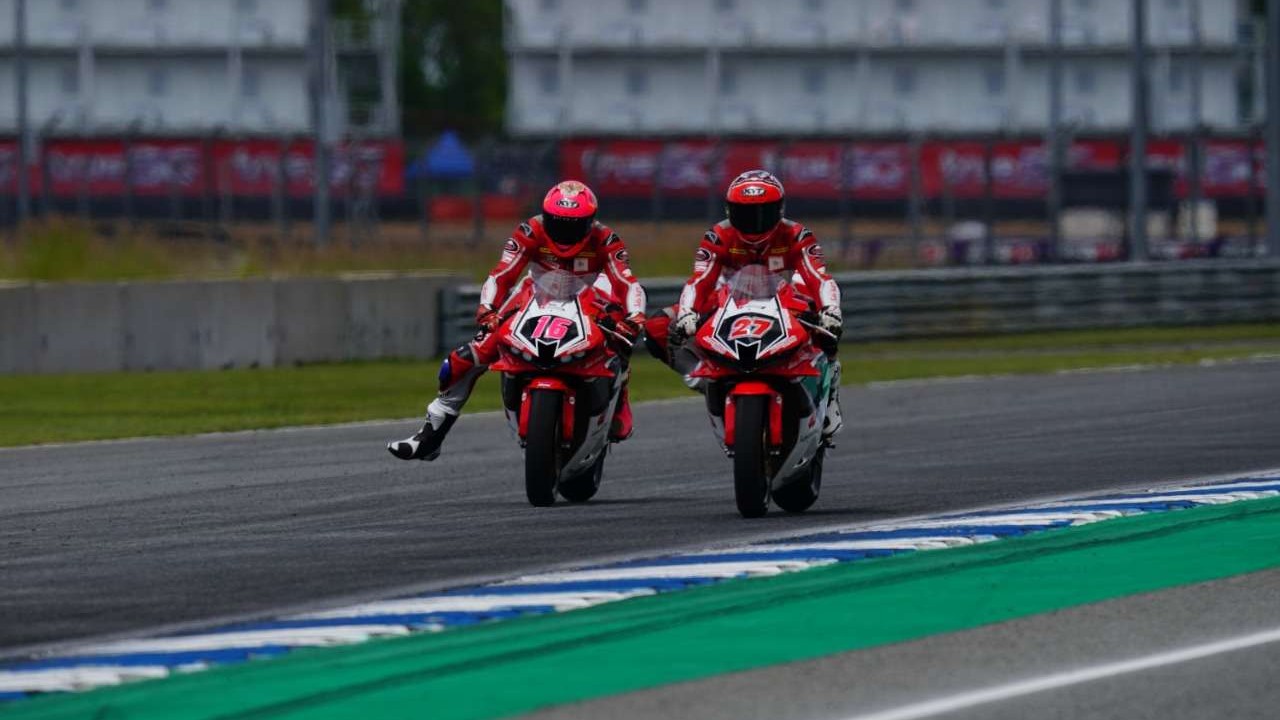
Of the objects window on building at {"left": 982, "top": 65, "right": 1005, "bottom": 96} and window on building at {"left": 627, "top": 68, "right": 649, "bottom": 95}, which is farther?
window on building at {"left": 627, "top": 68, "right": 649, "bottom": 95}

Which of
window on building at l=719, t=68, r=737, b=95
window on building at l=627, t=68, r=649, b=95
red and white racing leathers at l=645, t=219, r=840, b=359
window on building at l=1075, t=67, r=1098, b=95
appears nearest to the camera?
red and white racing leathers at l=645, t=219, r=840, b=359

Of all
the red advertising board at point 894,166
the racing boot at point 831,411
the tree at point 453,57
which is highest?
the tree at point 453,57

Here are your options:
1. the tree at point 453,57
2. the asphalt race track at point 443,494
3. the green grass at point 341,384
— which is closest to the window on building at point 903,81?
the tree at point 453,57

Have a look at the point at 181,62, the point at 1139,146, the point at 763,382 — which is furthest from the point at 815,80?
the point at 763,382

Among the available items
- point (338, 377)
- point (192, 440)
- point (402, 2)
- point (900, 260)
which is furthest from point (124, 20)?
point (192, 440)

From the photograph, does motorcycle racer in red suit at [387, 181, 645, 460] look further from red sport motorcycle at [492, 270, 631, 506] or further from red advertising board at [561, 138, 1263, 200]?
red advertising board at [561, 138, 1263, 200]

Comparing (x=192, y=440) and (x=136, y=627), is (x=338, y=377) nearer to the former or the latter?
(x=192, y=440)

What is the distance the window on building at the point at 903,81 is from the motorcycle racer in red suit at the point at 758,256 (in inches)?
2863

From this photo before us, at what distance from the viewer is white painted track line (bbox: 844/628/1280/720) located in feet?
23.5

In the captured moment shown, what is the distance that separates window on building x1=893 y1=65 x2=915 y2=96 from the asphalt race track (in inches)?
2512

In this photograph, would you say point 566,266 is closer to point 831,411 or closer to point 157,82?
point 831,411

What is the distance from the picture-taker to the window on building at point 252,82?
82.1 m

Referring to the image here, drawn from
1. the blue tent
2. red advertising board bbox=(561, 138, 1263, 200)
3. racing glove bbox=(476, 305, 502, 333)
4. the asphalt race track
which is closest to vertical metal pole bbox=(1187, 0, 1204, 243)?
red advertising board bbox=(561, 138, 1263, 200)

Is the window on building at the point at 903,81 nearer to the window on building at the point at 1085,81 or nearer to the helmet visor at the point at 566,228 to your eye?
the window on building at the point at 1085,81
